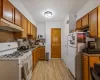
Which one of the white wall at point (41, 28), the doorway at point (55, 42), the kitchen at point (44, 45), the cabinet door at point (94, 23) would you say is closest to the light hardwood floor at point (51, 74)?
the kitchen at point (44, 45)

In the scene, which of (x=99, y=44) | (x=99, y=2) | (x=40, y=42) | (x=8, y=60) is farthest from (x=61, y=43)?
(x=8, y=60)

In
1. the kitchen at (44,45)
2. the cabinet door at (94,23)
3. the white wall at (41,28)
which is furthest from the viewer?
the white wall at (41,28)

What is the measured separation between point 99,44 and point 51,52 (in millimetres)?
4248

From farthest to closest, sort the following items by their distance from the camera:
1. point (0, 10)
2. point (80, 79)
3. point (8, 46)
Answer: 1. point (80, 79)
2. point (8, 46)
3. point (0, 10)

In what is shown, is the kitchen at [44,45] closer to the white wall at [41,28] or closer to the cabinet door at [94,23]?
the cabinet door at [94,23]

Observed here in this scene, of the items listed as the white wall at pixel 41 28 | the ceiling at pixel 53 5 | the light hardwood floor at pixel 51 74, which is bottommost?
the light hardwood floor at pixel 51 74

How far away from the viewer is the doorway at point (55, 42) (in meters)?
7.25

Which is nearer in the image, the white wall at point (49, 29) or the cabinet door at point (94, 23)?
the cabinet door at point (94, 23)

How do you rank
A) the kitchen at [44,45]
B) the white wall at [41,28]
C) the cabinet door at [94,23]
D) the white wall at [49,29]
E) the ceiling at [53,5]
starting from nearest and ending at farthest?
the kitchen at [44,45] → the cabinet door at [94,23] → the ceiling at [53,5] → the white wall at [49,29] → the white wall at [41,28]

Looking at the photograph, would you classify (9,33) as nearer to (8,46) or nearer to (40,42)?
(8,46)

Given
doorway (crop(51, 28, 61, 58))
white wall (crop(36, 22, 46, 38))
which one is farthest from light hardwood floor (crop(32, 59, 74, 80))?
white wall (crop(36, 22, 46, 38))

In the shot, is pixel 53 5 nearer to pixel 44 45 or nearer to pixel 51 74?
pixel 51 74

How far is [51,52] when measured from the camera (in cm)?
725

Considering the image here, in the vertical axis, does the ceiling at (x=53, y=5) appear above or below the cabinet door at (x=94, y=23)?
above
